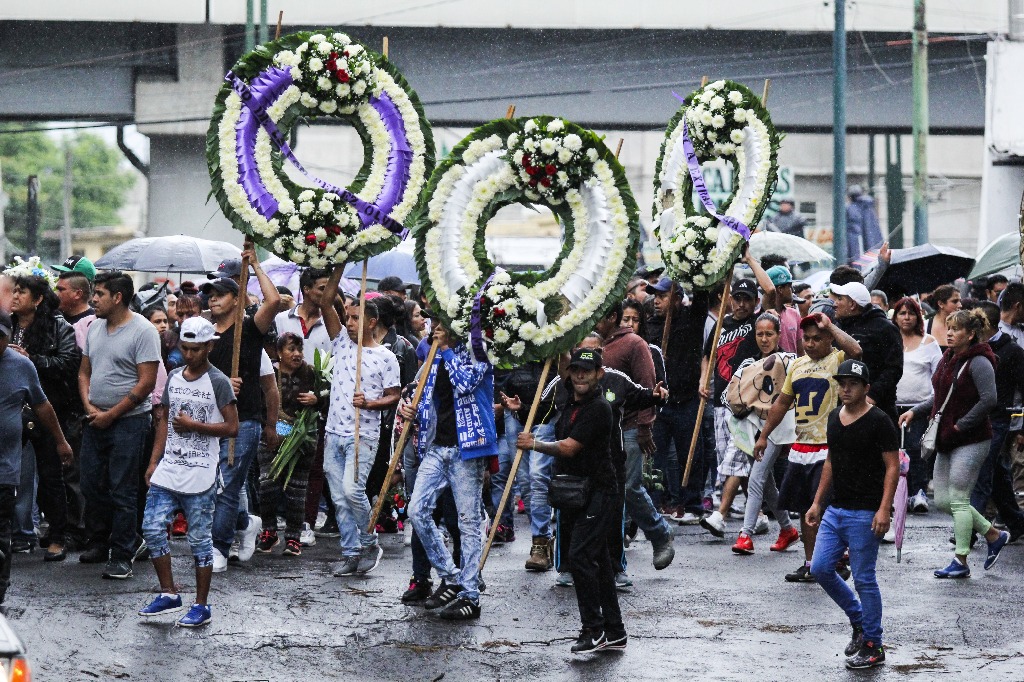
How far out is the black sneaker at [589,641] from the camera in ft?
28.6

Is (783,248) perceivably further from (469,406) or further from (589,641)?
(589,641)

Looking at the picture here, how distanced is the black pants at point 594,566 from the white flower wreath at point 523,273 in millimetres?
1219

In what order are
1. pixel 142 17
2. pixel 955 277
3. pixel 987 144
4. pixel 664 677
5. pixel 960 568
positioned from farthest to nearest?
pixel 142 17, pixel 987 144, pixel 955 277, pixel 960 568, pixel 664 677

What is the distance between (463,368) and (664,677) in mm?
2625

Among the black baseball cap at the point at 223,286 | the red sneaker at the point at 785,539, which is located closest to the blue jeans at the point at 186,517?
the black baseball cap at the point at 223,286

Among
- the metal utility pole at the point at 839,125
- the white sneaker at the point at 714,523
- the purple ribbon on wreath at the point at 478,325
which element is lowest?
the white sneaker at the point at 714,523

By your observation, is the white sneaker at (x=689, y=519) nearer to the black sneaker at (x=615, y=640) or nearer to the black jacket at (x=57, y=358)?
the black sneaker at (x=615, y=640)

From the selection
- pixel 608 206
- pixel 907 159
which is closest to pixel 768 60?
pixel 608 206

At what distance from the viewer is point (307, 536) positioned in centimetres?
1273

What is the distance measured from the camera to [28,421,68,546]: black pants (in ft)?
39.0

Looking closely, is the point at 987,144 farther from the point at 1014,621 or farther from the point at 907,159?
the point at 907,159

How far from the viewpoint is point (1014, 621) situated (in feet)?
32.0

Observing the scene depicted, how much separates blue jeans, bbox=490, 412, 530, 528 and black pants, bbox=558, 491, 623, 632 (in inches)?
140

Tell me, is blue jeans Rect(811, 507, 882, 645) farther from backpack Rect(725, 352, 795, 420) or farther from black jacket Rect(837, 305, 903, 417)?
backpack Rect(725, 352, 795, 420)
